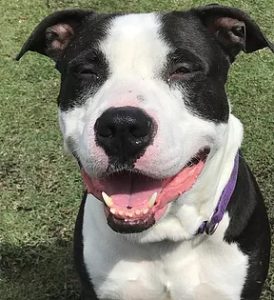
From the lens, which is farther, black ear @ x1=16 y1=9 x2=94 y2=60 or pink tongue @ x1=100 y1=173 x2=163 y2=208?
black ear @ x1=16 y1=9 x2=94 y2=60

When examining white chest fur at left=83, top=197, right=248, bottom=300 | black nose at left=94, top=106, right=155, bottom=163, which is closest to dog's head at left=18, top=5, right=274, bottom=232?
black nose at left=94, top=106, right=155, bottom=163

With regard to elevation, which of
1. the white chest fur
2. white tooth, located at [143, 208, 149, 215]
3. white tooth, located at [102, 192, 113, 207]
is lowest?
the white chest fur

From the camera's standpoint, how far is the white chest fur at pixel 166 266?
3.13 m

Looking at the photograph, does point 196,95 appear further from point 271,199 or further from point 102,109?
point 271,199

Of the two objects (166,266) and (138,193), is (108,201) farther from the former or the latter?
(166,266)

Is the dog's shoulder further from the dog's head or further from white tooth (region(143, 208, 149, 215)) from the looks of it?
white tooth (region(143, 208, 149, 215))

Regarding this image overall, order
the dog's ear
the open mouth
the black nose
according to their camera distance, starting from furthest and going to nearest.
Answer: the dog's ear < the open mouth < the black nose

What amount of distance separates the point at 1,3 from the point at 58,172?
83.2 inches

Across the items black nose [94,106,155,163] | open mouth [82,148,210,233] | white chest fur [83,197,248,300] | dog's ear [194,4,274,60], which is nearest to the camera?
black nose [94,106,155,163]

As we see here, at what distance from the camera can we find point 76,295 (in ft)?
13.2

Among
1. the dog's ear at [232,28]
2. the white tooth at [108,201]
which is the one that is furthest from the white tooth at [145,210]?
the dog's ear at [232,28]

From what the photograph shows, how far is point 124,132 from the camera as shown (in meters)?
2.58

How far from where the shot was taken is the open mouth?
8.80 feet

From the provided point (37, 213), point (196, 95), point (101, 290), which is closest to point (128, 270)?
point (101, 290)
